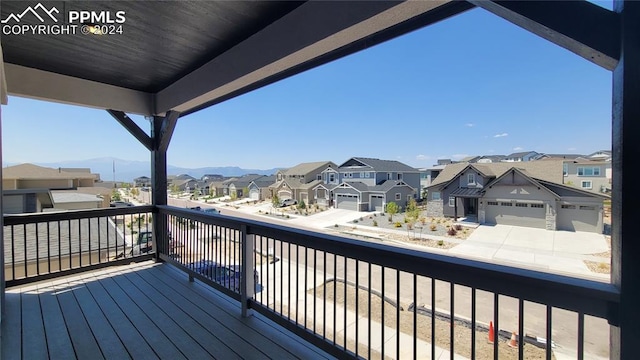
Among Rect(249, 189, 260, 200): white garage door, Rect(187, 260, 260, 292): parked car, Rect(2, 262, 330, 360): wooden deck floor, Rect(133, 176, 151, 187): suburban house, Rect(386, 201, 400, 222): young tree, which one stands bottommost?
Rect(2, 262, 330, 360): wooden deck floor

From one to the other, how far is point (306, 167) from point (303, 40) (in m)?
1.76

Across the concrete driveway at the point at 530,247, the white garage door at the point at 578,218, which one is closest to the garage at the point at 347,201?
the concrete driveway at the point at 530,247

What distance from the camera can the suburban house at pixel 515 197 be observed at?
186 centimetres

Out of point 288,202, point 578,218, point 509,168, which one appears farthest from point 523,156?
point 288,202

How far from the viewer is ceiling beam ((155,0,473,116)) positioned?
173 cm

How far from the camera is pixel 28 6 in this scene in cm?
214

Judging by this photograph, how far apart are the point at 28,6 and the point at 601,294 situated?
12.8 ft

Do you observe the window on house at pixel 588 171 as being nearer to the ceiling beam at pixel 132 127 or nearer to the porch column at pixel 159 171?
the porch column at pixel 159 171

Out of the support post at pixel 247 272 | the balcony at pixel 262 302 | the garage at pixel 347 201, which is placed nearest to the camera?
the balcony at pixel 262 302

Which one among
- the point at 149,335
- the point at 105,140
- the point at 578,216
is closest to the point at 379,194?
the point at 578,216

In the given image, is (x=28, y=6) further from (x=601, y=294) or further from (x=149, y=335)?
→ (x=601, y=294)

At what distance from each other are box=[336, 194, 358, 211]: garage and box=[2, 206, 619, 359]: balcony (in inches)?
36.5

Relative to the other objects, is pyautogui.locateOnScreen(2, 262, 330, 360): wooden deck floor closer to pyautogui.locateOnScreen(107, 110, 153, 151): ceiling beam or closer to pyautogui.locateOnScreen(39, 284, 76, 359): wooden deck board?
pyautogui.locateOnScreen(39, 284, 76, 359): wooden deck board

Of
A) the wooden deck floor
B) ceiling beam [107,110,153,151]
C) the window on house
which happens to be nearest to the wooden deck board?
the wooden deck floor
